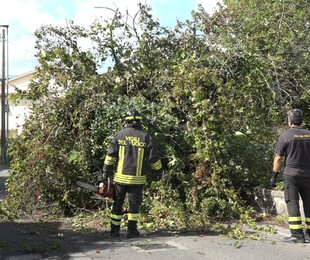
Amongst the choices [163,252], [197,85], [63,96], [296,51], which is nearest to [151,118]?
[197,85]

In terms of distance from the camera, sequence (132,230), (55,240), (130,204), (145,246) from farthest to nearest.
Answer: (130,204), (132,230), (55,240), (145,246)

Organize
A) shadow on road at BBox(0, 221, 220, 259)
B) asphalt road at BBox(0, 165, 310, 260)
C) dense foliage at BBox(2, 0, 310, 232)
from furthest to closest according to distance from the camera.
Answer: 1. dense foliage at BBox(2, 0, 310, 232)
2. shadow on road at BBox(0, 221, 220, 259)
3. asphalt road at BBox(0, 165, 310, 260)

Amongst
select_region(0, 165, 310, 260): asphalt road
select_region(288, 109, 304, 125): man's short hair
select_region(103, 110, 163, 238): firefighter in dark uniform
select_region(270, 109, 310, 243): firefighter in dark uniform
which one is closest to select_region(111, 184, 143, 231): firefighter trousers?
select_region(103, 110, 163, 238): firefighter in dark uniform

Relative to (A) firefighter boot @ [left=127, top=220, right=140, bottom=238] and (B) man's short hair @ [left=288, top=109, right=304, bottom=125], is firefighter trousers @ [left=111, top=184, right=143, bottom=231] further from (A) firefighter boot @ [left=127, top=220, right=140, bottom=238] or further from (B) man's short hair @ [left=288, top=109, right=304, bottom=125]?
(B) man's short hair @ [left=288, top=109, right=304, bottom=125]

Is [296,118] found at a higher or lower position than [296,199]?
higher

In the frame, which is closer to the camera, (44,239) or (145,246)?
(145,246)

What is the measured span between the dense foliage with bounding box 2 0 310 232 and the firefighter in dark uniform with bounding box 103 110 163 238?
816mm

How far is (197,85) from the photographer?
8727 millimetres

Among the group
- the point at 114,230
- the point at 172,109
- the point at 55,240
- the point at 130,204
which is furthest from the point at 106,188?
the point at 172,109

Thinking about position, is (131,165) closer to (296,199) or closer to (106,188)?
(106,188)

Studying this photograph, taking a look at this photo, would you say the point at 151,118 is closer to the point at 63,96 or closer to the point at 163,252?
the point at 63,96

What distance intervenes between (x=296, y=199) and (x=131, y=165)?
95.3 inches

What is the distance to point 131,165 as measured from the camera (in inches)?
274

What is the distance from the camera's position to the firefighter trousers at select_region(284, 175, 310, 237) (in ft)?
21.4
